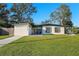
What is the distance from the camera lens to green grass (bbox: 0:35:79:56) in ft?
23.2

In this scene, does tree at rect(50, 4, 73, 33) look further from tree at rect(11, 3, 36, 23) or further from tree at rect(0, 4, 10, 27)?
tree at rect(0, 4, 10, 27)

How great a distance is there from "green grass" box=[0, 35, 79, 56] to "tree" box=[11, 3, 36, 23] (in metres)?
0.79

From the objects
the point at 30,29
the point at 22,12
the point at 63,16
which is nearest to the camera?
the point at 22,12

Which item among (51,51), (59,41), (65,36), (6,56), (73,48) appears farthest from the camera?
(59,41)

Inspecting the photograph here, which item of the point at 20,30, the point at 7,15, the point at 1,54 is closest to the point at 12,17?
the point at 7,15

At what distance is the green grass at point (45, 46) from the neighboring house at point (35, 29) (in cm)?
20

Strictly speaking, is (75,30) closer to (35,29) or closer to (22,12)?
(35,29)

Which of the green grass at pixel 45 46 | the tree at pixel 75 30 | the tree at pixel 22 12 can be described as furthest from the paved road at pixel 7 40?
the tree at pixel 75 30

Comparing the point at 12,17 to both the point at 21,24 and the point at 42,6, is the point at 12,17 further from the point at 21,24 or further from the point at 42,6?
the point at 42,6

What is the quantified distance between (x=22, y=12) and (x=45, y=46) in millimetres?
1417

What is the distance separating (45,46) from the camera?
805 centimetres

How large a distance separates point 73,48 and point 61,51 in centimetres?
63

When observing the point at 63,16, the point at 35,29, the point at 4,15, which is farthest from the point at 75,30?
the point at 4,15

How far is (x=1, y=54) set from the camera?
7.03 meters
